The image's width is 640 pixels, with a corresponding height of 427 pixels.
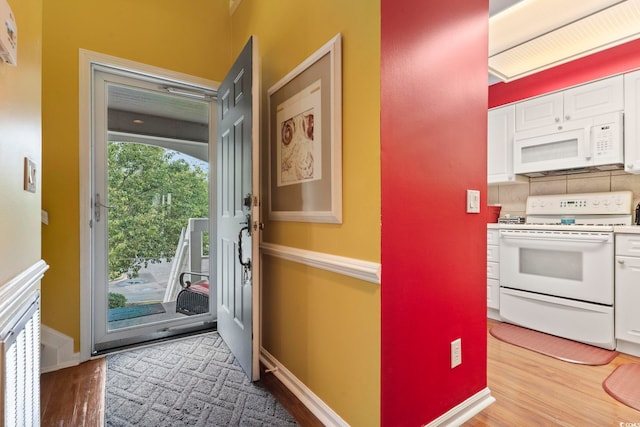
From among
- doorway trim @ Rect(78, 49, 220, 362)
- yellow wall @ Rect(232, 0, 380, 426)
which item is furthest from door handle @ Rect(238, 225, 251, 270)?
doorway trim @ Rect(78, 49, 220, 362)

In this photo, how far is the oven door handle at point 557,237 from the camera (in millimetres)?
2391

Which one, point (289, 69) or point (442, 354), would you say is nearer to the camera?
point (442, 354)

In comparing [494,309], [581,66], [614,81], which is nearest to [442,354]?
[494,309]

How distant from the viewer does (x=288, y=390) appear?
1.80 meters

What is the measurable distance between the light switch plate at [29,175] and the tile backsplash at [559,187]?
3.97m

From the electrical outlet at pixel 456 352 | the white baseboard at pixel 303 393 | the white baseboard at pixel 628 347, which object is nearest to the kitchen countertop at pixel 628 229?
the white baseboard at pixel 628 347

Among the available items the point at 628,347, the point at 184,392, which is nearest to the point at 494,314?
the point at 628,347

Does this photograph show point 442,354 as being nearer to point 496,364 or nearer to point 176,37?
point 496,364

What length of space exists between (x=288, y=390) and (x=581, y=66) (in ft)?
12.6

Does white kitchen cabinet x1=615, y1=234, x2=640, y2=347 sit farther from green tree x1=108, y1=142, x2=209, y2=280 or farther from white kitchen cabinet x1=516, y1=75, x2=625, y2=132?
green tree x1=108, y1=142, x2=209, y2=280

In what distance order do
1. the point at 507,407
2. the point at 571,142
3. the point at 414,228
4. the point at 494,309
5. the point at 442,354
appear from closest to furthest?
the point at 414,228 → the point at 442,354 → the point at 507,407 → the point at 571,142 → the point at 494,309

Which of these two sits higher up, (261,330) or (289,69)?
(289,69)

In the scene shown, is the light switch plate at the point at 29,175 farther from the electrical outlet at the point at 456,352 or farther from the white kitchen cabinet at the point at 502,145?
the white kitchen cabinet at the point at 502,145

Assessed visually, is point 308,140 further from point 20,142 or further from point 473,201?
point 20,142
